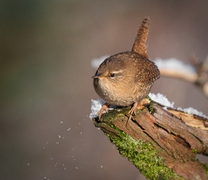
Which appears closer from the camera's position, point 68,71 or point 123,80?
point 123,80

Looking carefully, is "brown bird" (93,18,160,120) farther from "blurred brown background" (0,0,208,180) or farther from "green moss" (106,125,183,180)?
"blurred brown background" (0,0,208,180)

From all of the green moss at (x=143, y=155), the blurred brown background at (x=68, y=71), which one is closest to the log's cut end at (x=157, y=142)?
the green moss at (x=143, y=155)

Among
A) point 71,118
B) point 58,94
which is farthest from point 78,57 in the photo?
point 71,118

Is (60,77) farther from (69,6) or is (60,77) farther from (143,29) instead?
(143,29)

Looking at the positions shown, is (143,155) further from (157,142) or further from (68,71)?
(68,71)

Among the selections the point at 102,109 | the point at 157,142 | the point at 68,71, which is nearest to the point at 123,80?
the point at 102,109

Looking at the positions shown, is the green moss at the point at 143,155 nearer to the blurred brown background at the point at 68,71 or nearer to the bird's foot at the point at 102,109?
the bird's foot at the point at 102,109
